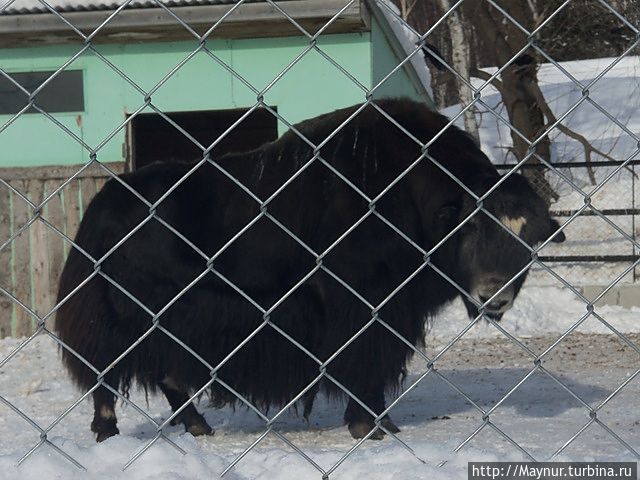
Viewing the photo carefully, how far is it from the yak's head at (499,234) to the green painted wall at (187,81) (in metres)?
3.77

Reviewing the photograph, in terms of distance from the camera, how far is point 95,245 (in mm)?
5680

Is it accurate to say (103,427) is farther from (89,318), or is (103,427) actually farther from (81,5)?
(81,5)

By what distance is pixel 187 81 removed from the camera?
9.41 metres

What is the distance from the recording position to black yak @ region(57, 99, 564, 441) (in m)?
5.42

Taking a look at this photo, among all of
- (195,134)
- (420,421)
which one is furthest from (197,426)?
(195,134)

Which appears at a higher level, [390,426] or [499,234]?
[499,234]

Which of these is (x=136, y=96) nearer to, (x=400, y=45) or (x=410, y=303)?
(x=400, y=45)

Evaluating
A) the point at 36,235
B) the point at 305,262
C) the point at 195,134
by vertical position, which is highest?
the point at 305,262

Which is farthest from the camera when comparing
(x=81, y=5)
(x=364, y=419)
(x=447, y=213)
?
(x=81, y=5)

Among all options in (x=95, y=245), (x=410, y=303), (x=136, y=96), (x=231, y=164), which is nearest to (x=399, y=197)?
(x=410, y=303)

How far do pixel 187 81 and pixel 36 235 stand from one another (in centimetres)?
212

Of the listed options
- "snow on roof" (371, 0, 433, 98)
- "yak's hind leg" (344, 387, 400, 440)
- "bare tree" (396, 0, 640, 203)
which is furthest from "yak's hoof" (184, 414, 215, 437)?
"bare tree" (396, 0, 640, 203)

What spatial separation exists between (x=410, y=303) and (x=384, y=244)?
0.38 m

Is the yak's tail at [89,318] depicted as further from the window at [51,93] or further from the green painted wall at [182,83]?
the window at [51,93]
